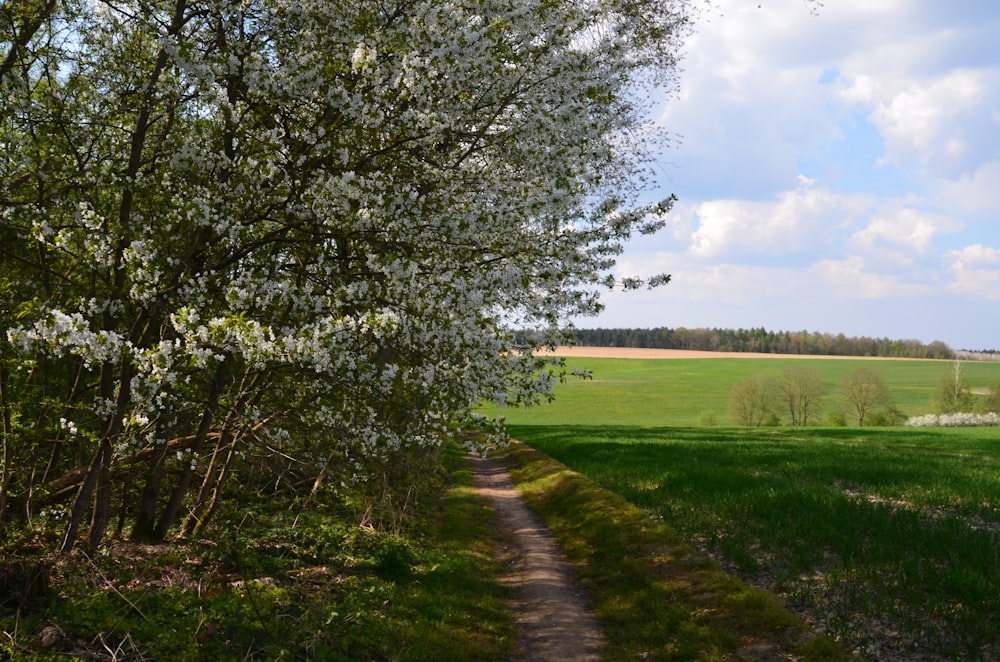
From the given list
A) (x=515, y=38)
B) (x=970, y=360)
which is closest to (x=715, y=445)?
(x=515, y=38)

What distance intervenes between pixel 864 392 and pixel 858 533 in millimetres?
70466

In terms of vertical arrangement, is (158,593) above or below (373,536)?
above

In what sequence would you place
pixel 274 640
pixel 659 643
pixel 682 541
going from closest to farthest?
pixel 274 640, pixel 659 643, pixel 682 541

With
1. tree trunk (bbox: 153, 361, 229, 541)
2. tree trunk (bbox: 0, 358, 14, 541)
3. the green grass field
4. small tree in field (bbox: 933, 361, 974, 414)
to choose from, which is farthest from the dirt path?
small tree in field (bbox: 933, 361, 974, 414)

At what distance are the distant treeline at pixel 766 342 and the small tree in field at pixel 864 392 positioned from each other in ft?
253

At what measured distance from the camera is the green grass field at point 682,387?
86312 mm

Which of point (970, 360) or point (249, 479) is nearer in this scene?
point (249, 479)

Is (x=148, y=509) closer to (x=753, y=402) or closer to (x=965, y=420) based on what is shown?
(x=965, y=420)

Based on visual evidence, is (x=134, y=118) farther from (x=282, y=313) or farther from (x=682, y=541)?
(x=682, y=541)

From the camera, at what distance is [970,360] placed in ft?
479

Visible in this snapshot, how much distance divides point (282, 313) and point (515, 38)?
17.6 ft

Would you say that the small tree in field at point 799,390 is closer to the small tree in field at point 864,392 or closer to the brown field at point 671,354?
the small tree in field at point 864,392

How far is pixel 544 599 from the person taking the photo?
40.6 ft

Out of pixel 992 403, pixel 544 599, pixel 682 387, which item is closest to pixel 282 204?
pixel 544 599
